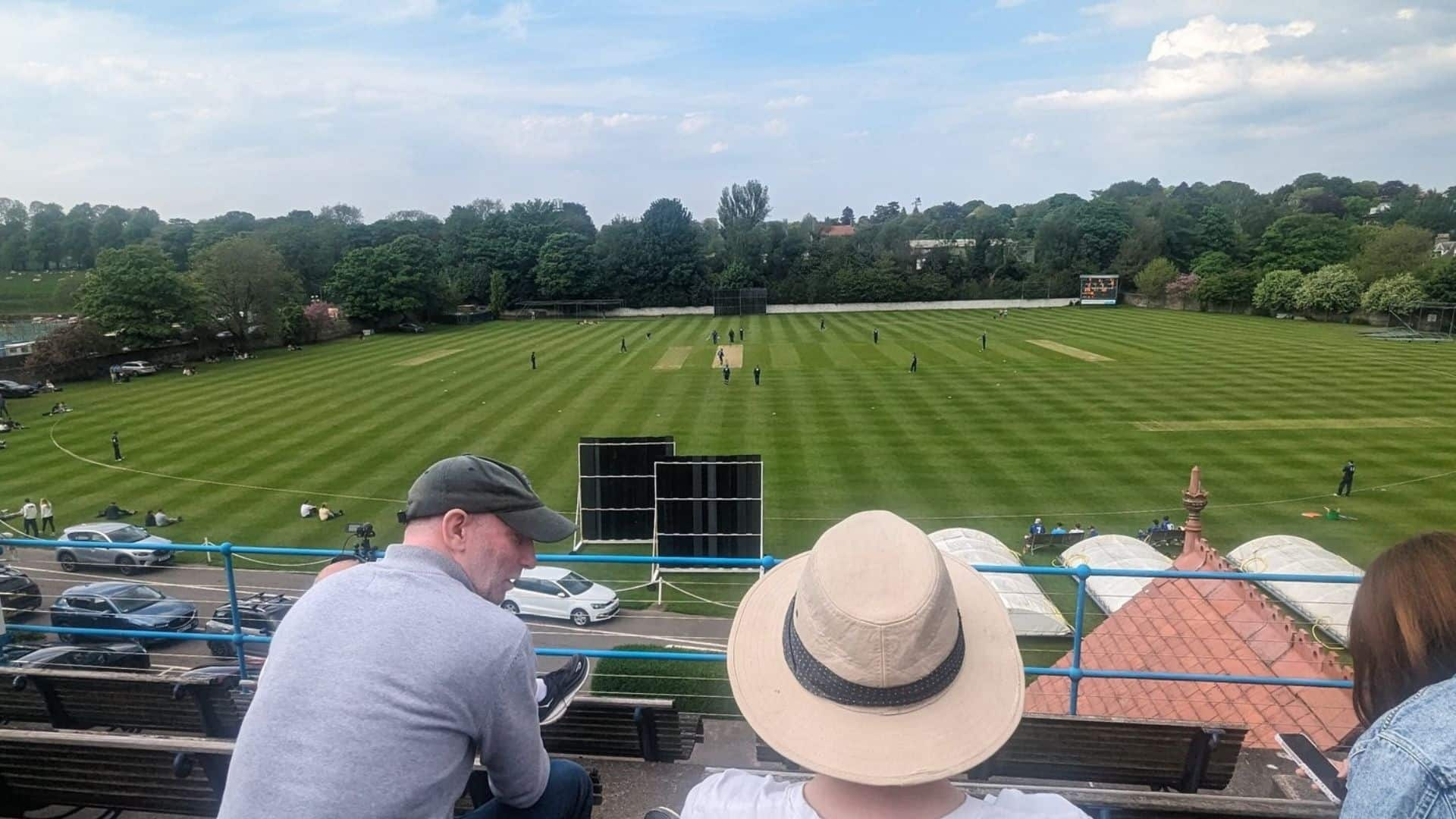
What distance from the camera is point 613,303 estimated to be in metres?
86.4

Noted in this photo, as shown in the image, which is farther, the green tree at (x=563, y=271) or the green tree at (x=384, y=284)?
the green tree at (x=563, y=271)

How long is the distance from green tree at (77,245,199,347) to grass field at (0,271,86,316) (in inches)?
1028

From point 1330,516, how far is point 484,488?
948 inches

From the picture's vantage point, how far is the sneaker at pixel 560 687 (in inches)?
127

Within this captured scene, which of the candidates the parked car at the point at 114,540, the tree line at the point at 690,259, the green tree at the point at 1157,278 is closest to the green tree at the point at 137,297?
the tree line at the point at 690,259

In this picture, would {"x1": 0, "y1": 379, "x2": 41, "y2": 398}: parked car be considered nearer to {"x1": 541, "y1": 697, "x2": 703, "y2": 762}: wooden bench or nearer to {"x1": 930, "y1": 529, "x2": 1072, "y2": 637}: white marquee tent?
{"x1": 930, "y1": 529, "x2": 1072, "y2": 637}: white marquee tent

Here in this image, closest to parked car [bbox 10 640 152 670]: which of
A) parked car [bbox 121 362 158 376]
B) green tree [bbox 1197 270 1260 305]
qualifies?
parked car [bbox 121 362 158 376]

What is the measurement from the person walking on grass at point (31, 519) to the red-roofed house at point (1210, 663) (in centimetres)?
2410

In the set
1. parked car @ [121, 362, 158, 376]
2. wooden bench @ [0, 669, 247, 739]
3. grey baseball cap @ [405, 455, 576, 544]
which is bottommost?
parked car @ [121, 362, 158, 376]

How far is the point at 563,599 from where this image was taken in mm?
16125

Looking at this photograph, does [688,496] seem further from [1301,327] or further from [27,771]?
[1301,327]

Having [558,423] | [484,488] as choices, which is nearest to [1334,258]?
[558,423]

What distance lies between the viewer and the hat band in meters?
1.62

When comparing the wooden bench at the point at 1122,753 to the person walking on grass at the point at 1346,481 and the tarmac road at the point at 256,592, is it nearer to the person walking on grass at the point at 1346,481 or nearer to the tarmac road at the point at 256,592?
the tarmac road at the point at 256,592
